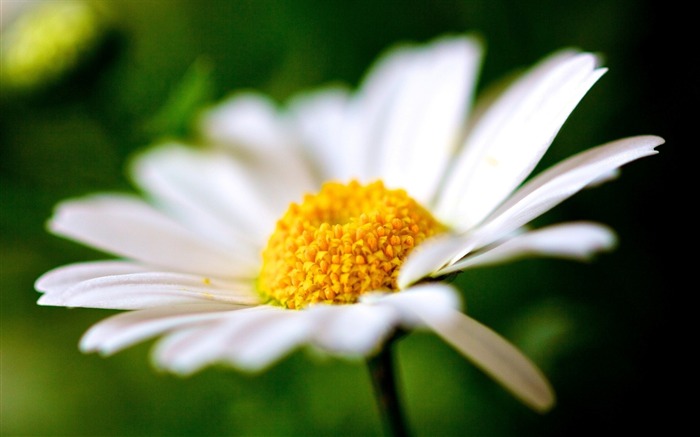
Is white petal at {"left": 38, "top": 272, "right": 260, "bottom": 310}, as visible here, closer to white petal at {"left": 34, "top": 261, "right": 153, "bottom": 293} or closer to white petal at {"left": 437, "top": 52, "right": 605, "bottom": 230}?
white petal at {"left": 34, "top": 261, "right": 153, "bottom": 293}

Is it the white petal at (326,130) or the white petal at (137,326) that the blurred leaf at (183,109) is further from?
the white petal at (137,326)

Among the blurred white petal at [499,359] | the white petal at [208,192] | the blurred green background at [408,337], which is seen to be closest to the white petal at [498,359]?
the blurred white petal at [499,359]

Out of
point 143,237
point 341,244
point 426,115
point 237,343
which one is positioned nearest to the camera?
point 237,343

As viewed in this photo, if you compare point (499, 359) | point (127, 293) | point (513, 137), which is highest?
point (513, 137)

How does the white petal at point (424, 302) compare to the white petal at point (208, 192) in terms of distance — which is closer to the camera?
the white petal at point (424, 302)

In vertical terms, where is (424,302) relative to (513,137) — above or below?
below

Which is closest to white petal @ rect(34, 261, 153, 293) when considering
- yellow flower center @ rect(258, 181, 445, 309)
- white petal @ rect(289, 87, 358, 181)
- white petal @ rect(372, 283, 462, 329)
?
yellow flower center @ rect(258, 181, 445, 309)

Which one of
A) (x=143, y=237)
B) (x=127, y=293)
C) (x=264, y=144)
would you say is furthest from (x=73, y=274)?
(x=264, y=144)

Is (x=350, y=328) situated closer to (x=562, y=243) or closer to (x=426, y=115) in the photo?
(x=562, y=243)
